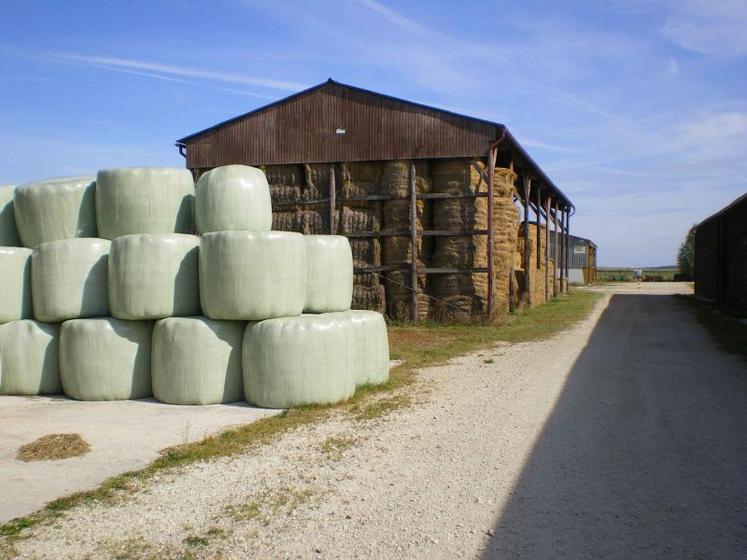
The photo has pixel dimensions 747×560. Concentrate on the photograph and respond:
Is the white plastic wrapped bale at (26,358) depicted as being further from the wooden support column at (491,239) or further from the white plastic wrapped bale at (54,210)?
the wooden support column at (491,239)

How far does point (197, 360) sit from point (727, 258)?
19541 millimetres

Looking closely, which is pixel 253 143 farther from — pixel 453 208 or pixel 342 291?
pixel 342 291

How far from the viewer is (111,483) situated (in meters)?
4.82

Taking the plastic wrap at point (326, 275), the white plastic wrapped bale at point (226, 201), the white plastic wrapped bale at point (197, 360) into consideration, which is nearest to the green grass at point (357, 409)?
the white plastic wrapped bale at point (197, 360)

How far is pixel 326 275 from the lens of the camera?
8.27 metres

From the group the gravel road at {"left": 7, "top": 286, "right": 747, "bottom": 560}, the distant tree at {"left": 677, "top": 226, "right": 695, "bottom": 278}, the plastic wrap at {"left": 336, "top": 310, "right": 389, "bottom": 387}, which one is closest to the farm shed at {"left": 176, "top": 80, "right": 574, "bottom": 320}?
the plastic wrap at {"left": 336, "top": 310, "right": 389, "bottom": 387}

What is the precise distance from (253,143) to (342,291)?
33.5ft

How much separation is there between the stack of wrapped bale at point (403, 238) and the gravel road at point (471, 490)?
338 inches

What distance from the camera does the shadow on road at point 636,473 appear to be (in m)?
3.83

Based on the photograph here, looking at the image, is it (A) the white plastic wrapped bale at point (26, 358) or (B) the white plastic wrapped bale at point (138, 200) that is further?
(B) the white plastic wrapped bale at point (138, 200)

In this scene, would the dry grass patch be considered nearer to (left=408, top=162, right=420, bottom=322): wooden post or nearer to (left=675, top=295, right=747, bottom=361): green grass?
(left=675, top=295, right=747, bottom=361): green grass

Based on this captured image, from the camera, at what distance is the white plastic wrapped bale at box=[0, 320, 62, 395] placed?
7.91m

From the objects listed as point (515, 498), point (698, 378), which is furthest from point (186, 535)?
point (698, 378)

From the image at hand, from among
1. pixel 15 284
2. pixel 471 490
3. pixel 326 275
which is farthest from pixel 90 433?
pixel 471 490
